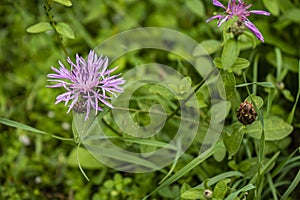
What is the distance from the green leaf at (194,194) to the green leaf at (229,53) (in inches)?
12.0

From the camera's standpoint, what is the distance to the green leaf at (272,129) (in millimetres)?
1295

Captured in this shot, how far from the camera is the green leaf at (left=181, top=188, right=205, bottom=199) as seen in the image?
116 cm

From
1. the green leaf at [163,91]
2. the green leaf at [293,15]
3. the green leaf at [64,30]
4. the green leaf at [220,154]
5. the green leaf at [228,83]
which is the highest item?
the green leaf at [64,30]

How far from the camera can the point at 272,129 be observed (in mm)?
1349

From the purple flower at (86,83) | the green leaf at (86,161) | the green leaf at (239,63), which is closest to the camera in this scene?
the purple flower at (86,83)

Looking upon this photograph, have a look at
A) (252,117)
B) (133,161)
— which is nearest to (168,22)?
(133,161)

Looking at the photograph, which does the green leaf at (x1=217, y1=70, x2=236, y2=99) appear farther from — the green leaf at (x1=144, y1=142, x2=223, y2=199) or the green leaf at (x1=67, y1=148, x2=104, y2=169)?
the green leaf at (x1=67, y1=148, x2=104, y2=169)

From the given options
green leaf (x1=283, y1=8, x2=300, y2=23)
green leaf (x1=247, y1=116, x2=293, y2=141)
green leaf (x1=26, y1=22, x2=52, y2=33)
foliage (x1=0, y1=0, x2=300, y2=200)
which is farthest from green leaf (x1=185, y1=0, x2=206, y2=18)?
green leaf (x1=26, y1=22, x2=52, y2=33)

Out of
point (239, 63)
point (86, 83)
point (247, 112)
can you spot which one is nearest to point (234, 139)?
point (247, 112)

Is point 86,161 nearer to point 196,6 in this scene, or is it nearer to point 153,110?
point 153,110

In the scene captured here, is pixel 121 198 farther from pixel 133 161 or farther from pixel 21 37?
pixel 21 37

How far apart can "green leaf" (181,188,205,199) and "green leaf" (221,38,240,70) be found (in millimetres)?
304

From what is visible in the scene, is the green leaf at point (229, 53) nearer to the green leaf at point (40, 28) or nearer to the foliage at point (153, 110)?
the foliage at point (153, 110)

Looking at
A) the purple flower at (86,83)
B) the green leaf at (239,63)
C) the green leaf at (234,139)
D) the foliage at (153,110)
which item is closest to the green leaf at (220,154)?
the foliage at (153,110)
